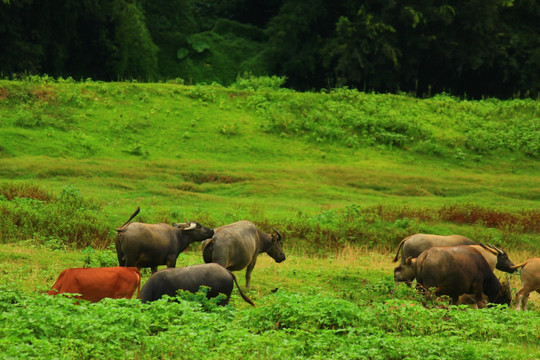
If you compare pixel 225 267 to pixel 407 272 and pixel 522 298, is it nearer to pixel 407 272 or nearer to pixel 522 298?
pixel 407 272

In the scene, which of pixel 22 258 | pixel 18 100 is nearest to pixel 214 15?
pixel 18 100

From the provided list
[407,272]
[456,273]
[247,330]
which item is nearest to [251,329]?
[247,330]

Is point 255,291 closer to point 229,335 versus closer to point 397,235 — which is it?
point 229,335

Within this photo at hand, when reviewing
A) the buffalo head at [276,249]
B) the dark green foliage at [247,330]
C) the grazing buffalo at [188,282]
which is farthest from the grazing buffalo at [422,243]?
the grazing buffalo at [188,282]

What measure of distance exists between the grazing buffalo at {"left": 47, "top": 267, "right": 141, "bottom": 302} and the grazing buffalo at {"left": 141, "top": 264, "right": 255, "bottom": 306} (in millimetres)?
275

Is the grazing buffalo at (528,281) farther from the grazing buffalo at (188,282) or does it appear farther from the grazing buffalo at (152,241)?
the grazing buffalo at (152,241)

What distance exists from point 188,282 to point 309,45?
111ft

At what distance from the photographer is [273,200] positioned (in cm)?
2320

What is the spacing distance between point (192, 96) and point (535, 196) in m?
16.1

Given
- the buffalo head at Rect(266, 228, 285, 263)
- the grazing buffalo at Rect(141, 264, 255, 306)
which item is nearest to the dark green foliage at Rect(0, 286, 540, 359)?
the grazing buffalo at Rect(141, 264, 255, 306)

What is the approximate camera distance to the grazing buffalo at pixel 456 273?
40.9ft

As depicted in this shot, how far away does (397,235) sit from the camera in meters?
19.4

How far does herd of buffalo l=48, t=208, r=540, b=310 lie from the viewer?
1061cm

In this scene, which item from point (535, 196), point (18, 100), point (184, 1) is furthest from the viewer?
point (184, 1)
